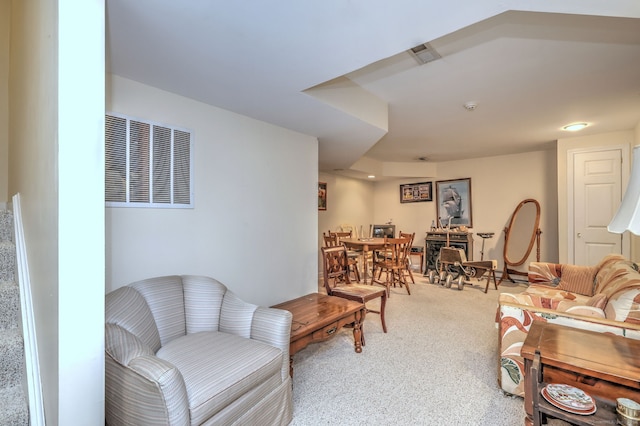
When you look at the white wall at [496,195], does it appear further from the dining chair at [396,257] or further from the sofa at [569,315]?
the sofa at [569,315]

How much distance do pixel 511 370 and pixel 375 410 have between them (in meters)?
0.97

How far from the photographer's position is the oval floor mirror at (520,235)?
534cm

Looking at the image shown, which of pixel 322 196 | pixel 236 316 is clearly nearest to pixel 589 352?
pixel 236 316

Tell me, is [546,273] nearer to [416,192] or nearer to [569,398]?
[569,398]

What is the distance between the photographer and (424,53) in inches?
83.2

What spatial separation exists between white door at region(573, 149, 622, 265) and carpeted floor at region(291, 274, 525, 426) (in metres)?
2.03

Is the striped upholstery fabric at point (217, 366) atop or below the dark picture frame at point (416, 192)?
below

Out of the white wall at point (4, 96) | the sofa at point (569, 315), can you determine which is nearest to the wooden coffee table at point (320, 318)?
the sofa at point (569, 315)

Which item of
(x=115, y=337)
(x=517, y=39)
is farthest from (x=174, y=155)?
(x=517, y=39)

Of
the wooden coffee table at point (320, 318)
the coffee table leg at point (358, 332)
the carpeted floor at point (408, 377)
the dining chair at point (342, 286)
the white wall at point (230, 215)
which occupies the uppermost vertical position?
the white wall at point (230, 215)

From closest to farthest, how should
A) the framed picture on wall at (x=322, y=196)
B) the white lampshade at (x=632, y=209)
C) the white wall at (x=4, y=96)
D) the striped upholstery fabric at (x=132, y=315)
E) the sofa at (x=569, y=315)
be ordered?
the white lampshade at (x=632, y=209)
the striped upholstery fabric at (x=132, y=315)
the sofa at (x=569, y=315)
the white wall at (x=4, y=96)
the framed picture on wall at (x=322, y=196)

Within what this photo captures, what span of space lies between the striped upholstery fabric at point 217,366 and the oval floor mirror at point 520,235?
512 cm

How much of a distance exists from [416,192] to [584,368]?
586 cm

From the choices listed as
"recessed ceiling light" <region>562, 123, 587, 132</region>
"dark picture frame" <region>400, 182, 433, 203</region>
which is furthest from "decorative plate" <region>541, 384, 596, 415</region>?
"dark picture frame" <region>400, 182, 433, 203</region>
